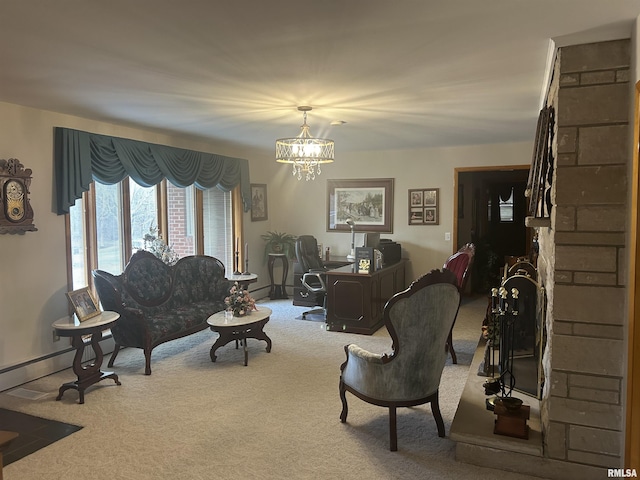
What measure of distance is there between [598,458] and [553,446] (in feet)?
0.72

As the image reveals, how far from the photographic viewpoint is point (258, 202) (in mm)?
7957

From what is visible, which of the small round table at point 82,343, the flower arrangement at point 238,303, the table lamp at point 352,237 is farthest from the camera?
the table lamp at point 352,237

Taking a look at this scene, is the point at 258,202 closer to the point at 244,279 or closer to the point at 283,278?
the point at 283,278

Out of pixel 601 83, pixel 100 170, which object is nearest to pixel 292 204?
pixel 100 170

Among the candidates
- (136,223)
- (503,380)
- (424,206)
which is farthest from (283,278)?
(503,380)

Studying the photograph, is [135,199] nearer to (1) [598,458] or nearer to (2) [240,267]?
(2) [240,267]

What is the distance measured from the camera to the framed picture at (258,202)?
7812 millimetres

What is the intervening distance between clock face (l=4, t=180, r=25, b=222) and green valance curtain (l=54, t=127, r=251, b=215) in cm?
39

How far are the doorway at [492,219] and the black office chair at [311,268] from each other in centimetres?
265

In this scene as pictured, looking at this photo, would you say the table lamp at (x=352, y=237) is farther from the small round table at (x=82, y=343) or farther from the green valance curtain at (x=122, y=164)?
the small round table at (x=82, y=343)

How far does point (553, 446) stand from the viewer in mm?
2637

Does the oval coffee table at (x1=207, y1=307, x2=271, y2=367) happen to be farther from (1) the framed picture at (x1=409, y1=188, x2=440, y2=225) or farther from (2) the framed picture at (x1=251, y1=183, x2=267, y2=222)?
(1) the framed picture at (x1=409, y1=188, x2=440, y2=225)

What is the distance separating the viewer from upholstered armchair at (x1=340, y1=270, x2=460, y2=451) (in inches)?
114
